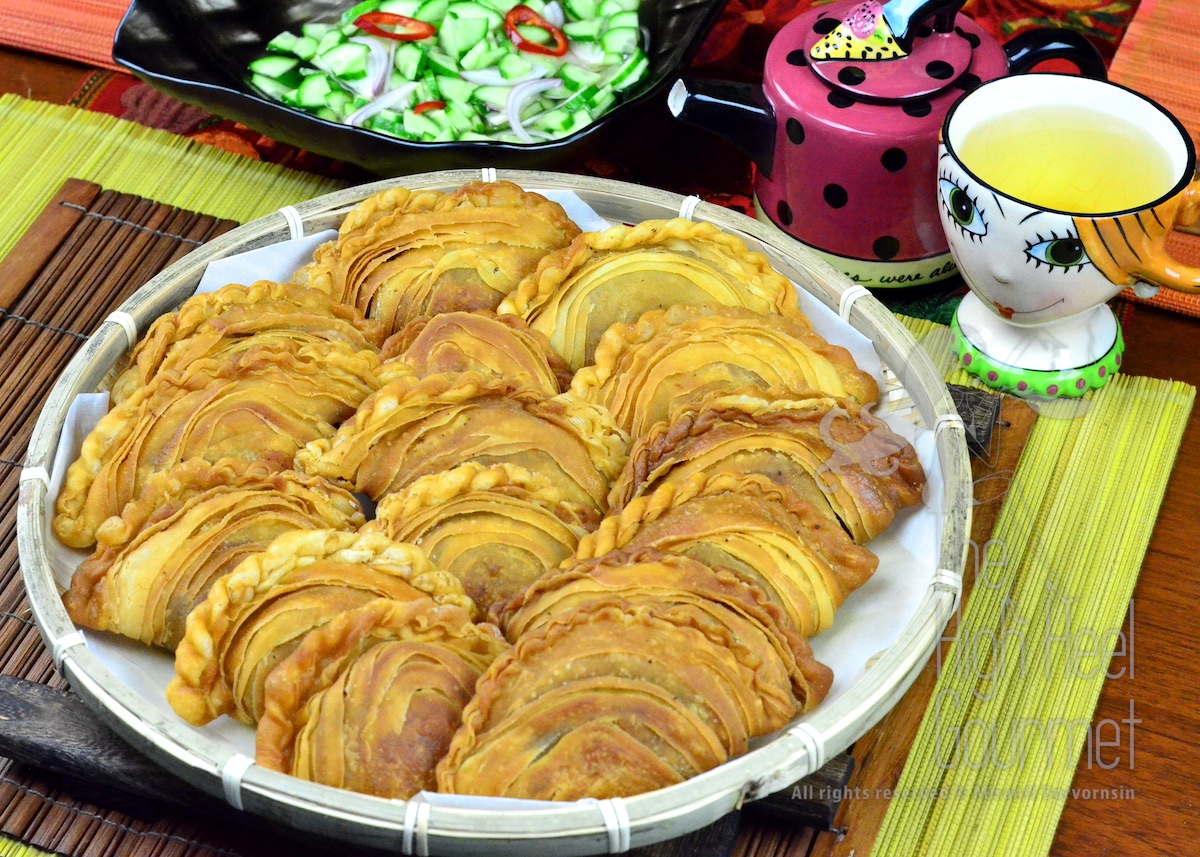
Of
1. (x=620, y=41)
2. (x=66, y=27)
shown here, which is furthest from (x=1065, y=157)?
(x=66, y=27)

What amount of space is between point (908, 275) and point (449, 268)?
4.77ft

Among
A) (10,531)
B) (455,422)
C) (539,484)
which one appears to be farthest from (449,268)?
(10,531)

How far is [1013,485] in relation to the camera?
3.29m

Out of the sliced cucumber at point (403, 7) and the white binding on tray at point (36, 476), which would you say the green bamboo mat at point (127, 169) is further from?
the white binding on tray at point (36, 476)

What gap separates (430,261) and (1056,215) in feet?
5.14

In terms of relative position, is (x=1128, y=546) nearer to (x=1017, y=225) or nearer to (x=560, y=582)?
(x=1017, y=225)

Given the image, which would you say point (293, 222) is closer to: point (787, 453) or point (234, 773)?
point (787, 453)

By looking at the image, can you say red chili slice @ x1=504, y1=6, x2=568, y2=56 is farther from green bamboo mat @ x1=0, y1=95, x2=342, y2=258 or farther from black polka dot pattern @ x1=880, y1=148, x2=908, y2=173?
black polka dot pattern @ x1=880, y1=148, x2=908, y2=173

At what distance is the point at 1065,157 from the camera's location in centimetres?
343

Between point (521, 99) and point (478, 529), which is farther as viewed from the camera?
point (521, 99)

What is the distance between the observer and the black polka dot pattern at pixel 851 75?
3.44 meters

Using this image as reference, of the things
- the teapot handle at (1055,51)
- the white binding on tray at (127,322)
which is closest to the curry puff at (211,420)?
the white binding on tray at (127,322)

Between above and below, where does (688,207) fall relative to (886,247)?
above

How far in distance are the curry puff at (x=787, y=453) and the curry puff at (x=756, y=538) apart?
93 mm
